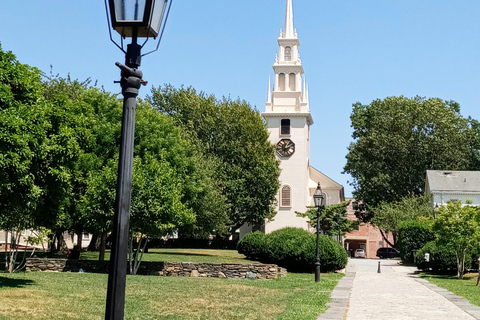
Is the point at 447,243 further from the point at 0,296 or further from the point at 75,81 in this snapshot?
the point at 75,81

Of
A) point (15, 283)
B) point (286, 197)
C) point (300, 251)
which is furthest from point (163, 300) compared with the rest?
point (286, 197)

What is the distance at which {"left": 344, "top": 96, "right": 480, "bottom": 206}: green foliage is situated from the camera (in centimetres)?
6431

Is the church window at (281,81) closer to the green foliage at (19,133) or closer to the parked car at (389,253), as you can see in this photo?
the parked car at (389,253)

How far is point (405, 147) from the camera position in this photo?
213 ft

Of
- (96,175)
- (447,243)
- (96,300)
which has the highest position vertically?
(96,175)

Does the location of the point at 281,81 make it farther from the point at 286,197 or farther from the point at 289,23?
the point at 286,197

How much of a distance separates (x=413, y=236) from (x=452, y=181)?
2021cm

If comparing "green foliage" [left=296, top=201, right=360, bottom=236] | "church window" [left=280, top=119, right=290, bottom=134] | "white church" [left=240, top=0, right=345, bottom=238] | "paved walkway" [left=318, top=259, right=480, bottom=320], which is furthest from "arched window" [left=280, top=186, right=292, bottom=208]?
"paved walkway" [left=318, top=259, right=480, bottom=320]

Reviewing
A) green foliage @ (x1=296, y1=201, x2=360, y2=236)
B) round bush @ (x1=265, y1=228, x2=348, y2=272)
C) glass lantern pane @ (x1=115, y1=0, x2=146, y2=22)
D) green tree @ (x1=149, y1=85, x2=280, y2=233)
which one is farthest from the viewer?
green foliage @ (x1=296, y1=201, x2=360, y2=236)

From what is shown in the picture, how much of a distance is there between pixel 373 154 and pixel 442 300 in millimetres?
49868

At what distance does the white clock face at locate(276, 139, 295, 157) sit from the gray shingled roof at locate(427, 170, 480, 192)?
14920 mm

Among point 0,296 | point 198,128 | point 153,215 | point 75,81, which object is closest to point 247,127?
point 198,128

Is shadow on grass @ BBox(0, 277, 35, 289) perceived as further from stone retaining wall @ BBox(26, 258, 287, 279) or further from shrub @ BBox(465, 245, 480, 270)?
shrub @ BBox(465, 245, 480, 270)

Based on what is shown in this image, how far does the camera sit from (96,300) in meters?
13.9
